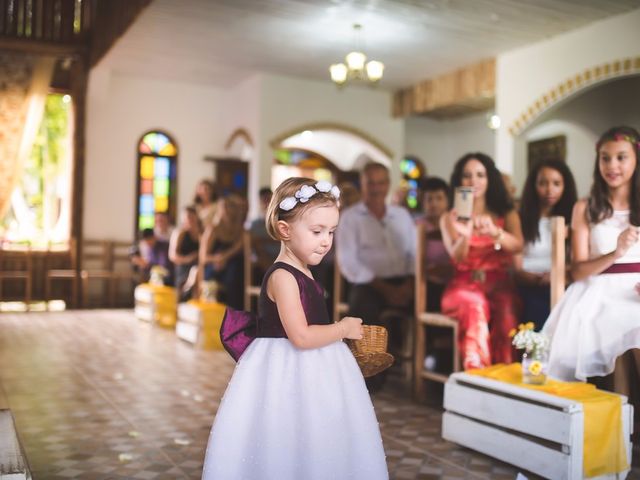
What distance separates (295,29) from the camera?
853 cm

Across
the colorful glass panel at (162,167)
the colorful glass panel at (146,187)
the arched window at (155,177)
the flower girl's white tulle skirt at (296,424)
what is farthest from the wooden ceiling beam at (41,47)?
the flower girl's white tulle skirt at (296,424)

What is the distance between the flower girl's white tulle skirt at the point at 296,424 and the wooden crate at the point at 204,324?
4.43 m

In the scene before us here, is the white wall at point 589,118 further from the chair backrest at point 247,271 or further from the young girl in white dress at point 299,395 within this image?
the young girl in white dress at point 299,395

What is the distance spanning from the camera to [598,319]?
10.8 ft

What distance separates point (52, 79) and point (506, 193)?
32.5ft

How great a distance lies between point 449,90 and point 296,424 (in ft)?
30.8

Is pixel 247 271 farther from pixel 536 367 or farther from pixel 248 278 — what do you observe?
pixel 536 367

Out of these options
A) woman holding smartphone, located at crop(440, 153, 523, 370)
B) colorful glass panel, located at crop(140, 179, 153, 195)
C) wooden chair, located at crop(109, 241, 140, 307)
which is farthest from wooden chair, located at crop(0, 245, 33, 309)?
woman holding smartphone, located at crop(440, 153, 523, 370)

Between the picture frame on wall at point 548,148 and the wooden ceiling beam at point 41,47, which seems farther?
the picture frame on wall at point 548,148

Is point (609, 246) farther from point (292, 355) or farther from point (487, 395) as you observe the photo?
point (292, 355)

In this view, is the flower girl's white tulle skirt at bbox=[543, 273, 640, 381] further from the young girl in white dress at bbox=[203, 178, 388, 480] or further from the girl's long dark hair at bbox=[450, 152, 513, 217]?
the young girl in white dress at bbox=[203, 178, 388, 480]

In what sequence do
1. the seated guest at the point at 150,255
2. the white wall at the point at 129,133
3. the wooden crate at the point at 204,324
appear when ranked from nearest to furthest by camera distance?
the wooden crate at the point at 204,324 < the seated guest at the point at 150,255 < the white wall at the point at 129,133

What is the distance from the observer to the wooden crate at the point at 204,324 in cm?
653

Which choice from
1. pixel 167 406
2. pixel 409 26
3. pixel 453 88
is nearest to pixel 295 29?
pixel 409 26
